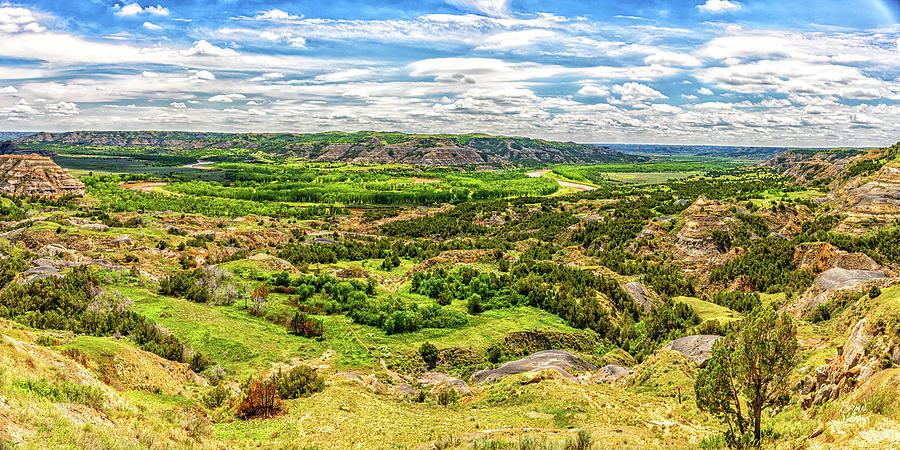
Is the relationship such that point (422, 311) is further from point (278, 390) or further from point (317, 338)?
point (278, 390)

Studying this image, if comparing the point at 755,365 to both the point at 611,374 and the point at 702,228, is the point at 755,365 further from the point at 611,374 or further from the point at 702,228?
the point at 702,228

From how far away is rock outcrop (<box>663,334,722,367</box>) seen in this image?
3033 centimetres

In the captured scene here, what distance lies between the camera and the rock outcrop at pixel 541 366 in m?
31.3

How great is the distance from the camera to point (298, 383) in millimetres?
25297

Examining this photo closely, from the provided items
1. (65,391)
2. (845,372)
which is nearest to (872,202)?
(845,372)

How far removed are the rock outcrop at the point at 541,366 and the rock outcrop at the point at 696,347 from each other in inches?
252

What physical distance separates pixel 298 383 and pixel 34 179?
469 ft

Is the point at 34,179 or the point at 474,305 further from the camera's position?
the point at 34,179

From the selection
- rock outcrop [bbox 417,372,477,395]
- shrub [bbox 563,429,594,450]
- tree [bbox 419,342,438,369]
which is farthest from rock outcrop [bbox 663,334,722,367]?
tree [bbox 419,342,438,369]

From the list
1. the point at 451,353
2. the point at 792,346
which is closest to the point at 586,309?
the point at 451,353

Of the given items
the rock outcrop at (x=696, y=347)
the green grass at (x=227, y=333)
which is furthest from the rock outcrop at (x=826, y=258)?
the green grass at (x=227, y=333)

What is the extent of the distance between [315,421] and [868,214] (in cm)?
8631

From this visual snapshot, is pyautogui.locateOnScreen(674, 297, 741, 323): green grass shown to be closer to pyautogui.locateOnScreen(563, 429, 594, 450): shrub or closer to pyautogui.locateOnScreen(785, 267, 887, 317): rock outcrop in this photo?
pyautogui.locateOnScreen(785, 267, 887, 317): rock outcrop

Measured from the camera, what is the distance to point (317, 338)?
35906mm
